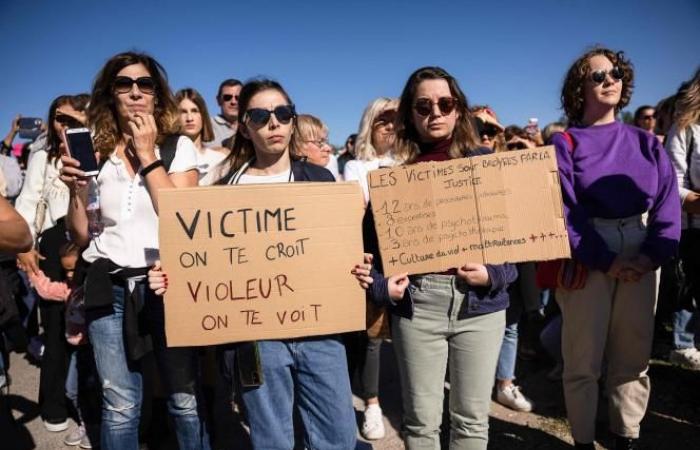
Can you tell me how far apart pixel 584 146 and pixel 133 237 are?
2.26 m

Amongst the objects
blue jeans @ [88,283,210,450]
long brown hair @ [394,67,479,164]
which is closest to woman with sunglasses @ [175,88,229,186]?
blue jeans @ [88,283,210,450]

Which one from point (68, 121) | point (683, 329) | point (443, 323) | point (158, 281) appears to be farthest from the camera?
point (683, 329)

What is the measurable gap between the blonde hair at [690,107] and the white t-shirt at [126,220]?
9.45 feet

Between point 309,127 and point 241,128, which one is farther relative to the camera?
point 309,127

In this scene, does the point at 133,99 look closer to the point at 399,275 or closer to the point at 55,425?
the point at 399,275

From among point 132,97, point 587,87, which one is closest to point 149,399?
point 132,97

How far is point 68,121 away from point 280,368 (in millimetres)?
2145

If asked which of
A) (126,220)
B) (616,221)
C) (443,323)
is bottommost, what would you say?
(443,323)

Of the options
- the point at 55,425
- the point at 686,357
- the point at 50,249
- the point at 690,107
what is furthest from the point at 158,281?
the point at 686,357

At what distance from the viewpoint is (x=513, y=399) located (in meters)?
3.50

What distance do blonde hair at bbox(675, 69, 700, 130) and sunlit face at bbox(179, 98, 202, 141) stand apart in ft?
11.4

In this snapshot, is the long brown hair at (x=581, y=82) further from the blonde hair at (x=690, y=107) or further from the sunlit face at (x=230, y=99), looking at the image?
the sunlit face at (x=230, y=99)

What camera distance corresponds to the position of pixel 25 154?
25.5ft

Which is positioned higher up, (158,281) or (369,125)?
(369,125)
